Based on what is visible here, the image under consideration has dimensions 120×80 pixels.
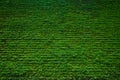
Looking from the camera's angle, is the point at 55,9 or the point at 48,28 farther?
the point at 55,9

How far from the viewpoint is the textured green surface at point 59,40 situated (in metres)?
3.67

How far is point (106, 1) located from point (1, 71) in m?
2.87

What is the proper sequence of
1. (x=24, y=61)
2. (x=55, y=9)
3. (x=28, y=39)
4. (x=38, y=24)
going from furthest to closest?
(x=55, y=9), (x=38, y=24), (x=28, y=39), (x=24, y=61)

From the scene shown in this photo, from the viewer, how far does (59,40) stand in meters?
4.24

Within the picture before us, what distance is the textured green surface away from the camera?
12.0 ft

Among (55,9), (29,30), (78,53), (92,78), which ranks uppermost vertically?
(55,9)

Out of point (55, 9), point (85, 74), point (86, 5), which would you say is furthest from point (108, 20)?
point (85, 74)

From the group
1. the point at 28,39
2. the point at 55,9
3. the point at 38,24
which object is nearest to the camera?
the point at 28,39

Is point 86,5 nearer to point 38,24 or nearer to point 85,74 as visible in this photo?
point 38,24

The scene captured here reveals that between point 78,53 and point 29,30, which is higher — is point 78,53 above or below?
below

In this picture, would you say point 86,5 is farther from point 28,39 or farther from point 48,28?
point 28,39

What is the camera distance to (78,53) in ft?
13.1

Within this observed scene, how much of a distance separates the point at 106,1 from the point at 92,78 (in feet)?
7.46

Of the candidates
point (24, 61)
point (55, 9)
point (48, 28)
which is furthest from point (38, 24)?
point (24, 61)
